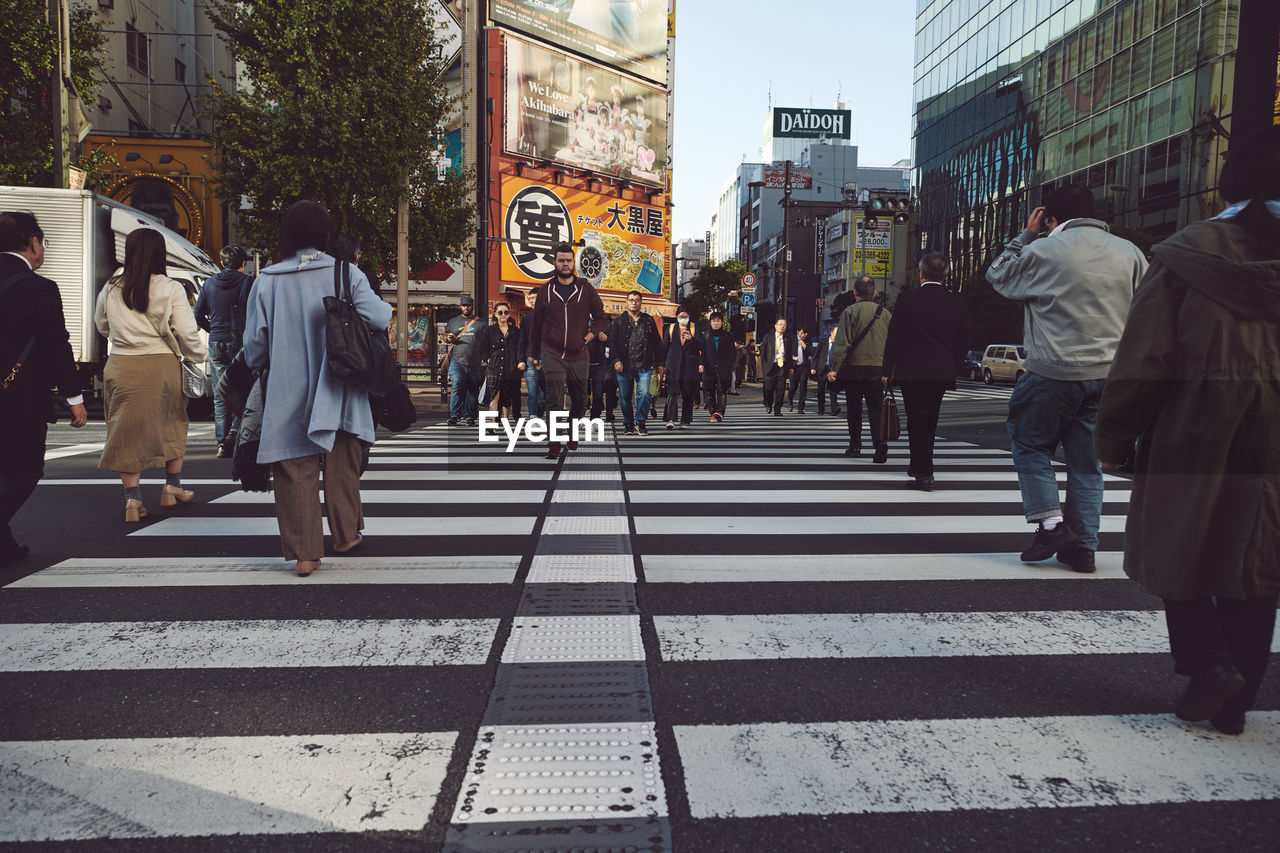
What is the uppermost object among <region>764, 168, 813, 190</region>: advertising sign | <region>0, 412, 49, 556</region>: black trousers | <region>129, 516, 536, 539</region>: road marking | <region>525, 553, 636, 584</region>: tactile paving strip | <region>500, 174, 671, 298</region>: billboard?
<region>764, 168, 813, 190</region>: advertising sign

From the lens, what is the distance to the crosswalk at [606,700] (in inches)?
82.5

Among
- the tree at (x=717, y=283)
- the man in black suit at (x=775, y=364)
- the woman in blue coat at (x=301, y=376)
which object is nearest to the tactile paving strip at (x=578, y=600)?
the woman in blue coat at (x=301, y=376)

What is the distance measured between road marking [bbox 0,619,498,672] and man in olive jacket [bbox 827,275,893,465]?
6334mm

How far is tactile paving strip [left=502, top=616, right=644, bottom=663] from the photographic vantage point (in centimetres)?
Answer: 323

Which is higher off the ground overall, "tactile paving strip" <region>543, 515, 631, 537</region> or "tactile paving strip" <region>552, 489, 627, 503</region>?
"tactile paving strip" <region>552, 489, 627, 503</region>

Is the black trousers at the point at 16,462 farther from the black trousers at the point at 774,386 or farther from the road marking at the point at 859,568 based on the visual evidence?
the black trousers at the point at 774,386

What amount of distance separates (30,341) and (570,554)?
290cm

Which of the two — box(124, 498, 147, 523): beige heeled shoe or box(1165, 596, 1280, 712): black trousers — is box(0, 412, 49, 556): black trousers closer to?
box(124, 498, 147, 523): beige heeled shoe

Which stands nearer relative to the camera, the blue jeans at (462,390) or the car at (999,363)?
the blue jeans at (462,390)

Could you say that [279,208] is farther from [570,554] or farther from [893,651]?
[893,651]

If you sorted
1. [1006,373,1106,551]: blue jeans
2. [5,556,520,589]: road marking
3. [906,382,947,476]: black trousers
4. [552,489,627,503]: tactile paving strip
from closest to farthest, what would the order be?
[5,556,520,589]: road marking
[1006,373,1106,551]: blue jeans
[552,489,627,503]: tactile paving strip
[906,382,947,476]: black trousers

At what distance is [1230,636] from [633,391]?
10589 mm

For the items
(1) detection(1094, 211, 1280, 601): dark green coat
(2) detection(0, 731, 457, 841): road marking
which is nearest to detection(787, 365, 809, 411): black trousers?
(1) detection(1094, 211, 1280, 601): dark green coat

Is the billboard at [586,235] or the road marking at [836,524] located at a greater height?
the billboard at [586,235]
